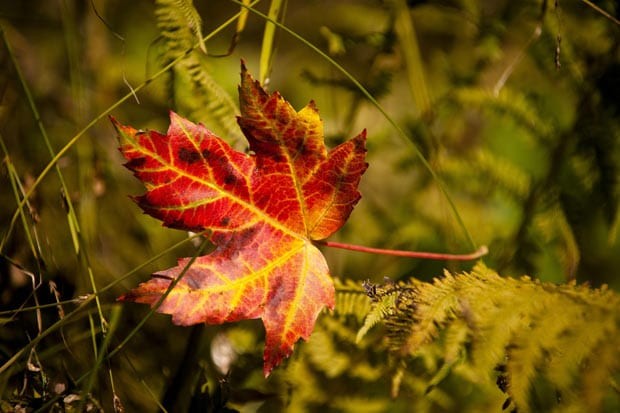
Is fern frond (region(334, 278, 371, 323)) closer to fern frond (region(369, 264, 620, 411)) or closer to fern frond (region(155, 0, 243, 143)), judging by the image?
fern frond (region(369, 264, 620, 411))

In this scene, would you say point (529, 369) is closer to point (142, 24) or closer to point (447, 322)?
point (447, 322)

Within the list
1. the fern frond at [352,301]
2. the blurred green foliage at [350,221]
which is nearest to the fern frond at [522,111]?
the blurred green foliage at [350,221]

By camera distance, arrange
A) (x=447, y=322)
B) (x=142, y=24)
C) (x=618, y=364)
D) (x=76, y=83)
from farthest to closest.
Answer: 1. (x=142, y=24)
2. (x=76, y=83)
3. (x=447, y=322)
4. (x=618, y=364)

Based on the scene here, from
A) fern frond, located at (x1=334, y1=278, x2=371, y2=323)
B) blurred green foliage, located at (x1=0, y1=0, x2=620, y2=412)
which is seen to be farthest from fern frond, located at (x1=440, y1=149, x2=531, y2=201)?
fern frond, located at (x1=334, y1=278, x2=371, y2=323)

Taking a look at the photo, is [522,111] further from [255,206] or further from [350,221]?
[255,206]

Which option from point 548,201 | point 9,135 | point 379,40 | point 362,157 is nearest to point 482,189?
point 548,201

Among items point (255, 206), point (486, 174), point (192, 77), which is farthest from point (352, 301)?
point (486, 174)

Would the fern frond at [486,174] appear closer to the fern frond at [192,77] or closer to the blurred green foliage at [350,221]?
the blurred green foliage at [350,221]
